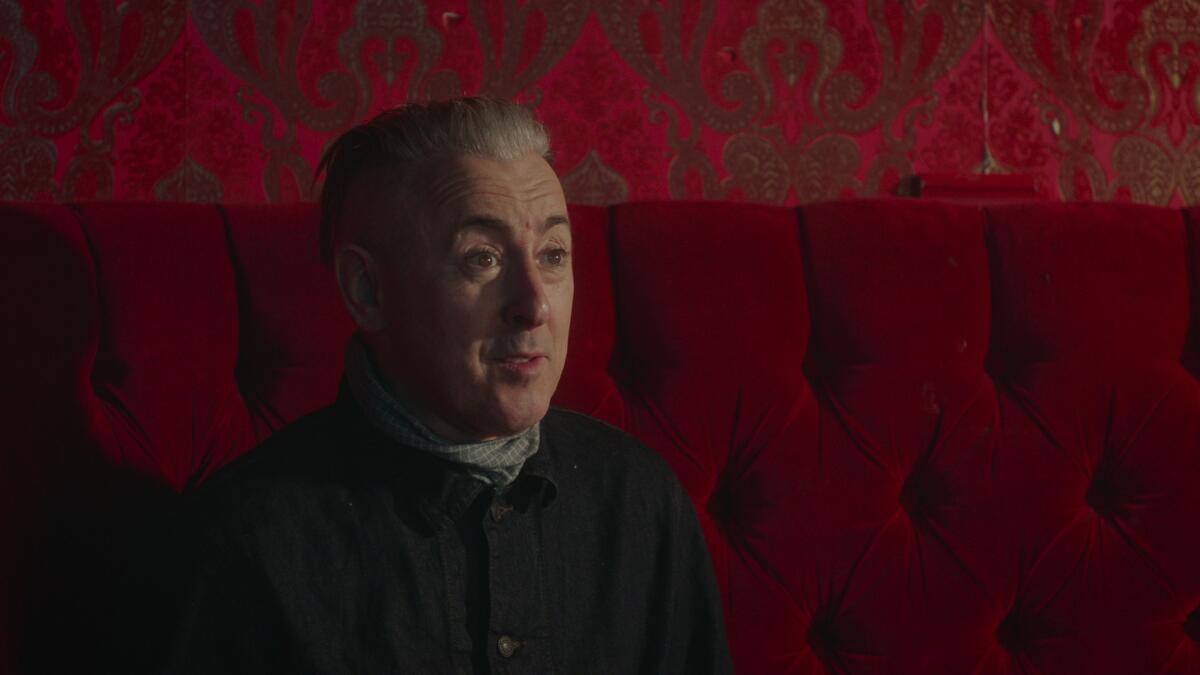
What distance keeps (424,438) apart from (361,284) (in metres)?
0.13

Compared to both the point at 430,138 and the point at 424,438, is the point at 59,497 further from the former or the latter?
the point at 430,138

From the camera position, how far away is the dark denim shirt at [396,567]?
32.3 inches

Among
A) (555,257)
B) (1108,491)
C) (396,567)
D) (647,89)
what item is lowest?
(1108,491)

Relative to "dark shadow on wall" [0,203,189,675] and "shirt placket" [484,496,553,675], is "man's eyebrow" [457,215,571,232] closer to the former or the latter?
"shirt placket" [484,496,553,675]

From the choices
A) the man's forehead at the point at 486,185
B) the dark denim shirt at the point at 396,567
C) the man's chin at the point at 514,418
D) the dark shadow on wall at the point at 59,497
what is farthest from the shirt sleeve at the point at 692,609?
the dark shadow on wall at the point at 59,497

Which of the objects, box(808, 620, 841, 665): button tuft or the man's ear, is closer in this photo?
the man's ear

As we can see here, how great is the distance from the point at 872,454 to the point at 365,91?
804mm

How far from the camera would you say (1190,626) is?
4.15 ft

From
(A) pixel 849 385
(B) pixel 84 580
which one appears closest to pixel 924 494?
(A) pixel 849 385

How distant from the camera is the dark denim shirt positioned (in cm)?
82

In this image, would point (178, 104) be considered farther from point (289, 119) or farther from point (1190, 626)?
point (1190, 626)

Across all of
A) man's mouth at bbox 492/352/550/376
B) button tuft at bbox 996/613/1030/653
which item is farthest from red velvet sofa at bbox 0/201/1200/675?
man's mouth at bbox 492/352/550/376

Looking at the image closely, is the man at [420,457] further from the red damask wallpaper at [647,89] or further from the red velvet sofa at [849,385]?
the red damask wallpaper at [647,89]

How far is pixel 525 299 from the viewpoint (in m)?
0.82
